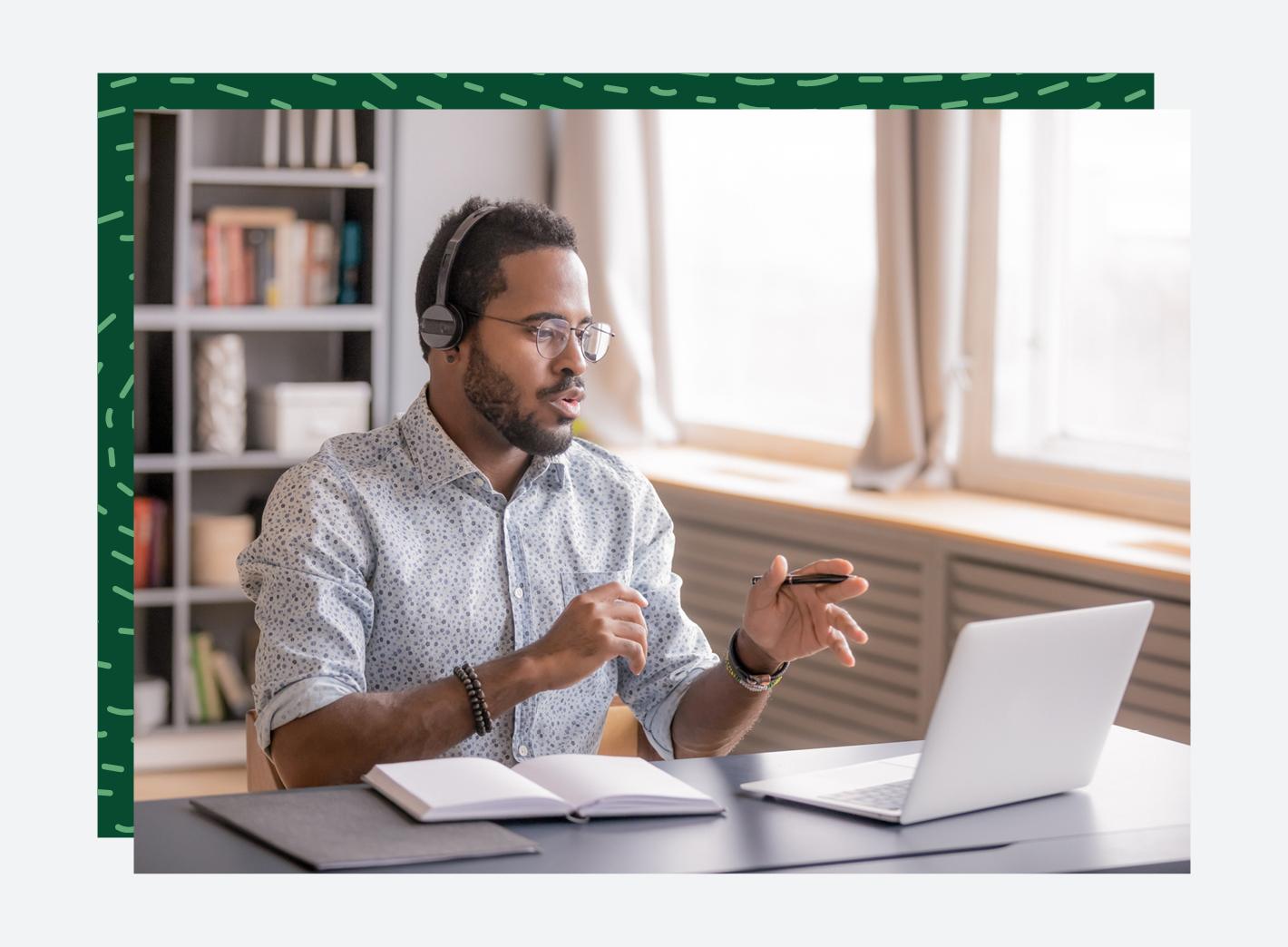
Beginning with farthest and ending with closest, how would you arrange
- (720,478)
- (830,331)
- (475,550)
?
(830,331)
(720,478)
(475,550)

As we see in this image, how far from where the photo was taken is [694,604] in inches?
132

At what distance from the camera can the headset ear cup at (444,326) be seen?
1934 millimetres

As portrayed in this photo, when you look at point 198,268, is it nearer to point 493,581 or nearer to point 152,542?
point 152,542

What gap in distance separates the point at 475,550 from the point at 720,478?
143 centimetres

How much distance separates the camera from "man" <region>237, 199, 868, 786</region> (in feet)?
5.68

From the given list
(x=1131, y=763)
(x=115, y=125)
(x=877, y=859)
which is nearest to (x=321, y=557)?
(x=115, y=125)

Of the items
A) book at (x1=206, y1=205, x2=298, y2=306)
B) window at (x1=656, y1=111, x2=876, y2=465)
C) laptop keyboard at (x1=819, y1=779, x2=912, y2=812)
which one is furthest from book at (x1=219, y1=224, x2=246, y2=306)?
laptop keyboard at (x1=819, y1=779, x2=912, y2=812)

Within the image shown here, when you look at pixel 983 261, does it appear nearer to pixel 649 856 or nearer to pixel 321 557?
pixel 321 557

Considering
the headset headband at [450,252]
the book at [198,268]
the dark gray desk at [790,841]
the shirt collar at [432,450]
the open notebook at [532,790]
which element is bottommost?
the dark gray desk at [790,841]

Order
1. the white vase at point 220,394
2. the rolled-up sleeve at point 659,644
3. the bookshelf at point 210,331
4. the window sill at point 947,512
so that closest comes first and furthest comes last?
1. the rolled-up sleeve at point 659,644
2. the window sill at point 947,512
3. the bookshelf at point 210,331
4. the white vase at point 220,394

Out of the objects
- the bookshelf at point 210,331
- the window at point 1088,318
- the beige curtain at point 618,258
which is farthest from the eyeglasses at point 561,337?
the bookshelf at point 210,331

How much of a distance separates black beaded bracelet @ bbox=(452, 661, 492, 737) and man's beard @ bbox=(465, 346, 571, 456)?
315 millimetres

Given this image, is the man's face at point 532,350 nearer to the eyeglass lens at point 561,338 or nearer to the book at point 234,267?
the eyeglass lens at point 561,338

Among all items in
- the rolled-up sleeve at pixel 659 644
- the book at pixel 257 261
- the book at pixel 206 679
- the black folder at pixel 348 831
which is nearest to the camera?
the black folder at pixel 348 831
